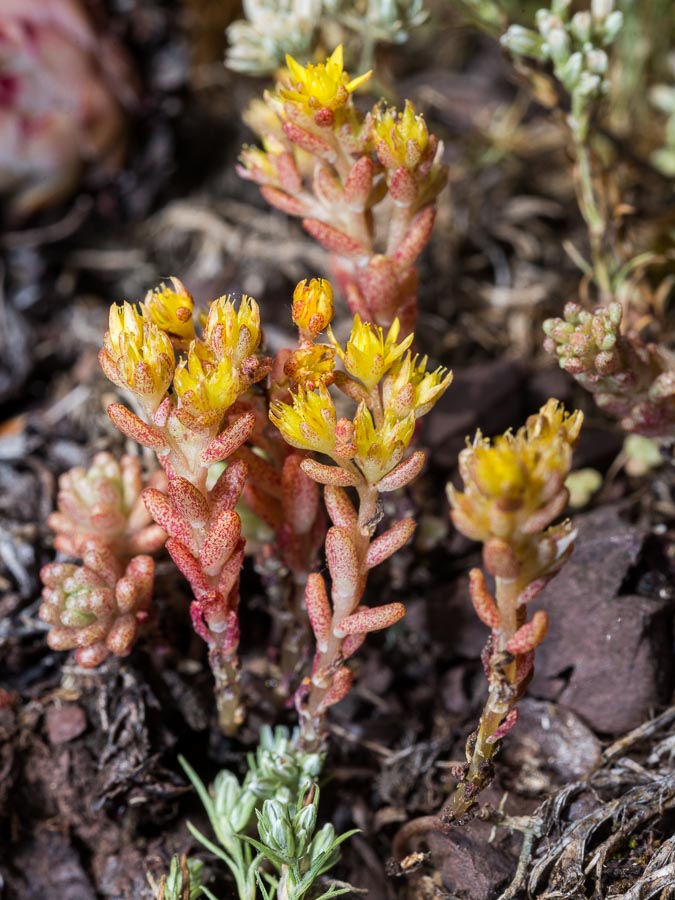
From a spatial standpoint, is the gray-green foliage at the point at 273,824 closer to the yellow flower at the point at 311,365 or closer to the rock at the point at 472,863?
the rock at the point at 472,863

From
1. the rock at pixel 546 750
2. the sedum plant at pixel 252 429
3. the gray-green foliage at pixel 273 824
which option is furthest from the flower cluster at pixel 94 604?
the rock at pixel 546 750

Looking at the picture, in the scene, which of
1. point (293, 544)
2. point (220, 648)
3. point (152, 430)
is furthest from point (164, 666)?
point (152, 430)

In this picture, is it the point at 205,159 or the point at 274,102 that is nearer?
the point at 274,102

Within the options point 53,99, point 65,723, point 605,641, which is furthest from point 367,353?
point 53,99

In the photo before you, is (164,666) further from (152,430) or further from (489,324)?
(489,324)

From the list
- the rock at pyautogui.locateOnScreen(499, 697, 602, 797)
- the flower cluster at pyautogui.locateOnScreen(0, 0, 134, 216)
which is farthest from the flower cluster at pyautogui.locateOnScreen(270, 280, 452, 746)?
the flower cluster at pyautogui.locateOnScreen(0, 0, 134, 216)

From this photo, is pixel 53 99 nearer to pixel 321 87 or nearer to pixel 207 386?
pixel 321 87

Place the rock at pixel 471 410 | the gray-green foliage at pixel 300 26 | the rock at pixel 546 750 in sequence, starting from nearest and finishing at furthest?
the rock at pixel 546 750 < the gray-green foliage at pixel 300 26 < the rock at pixel 471 410
